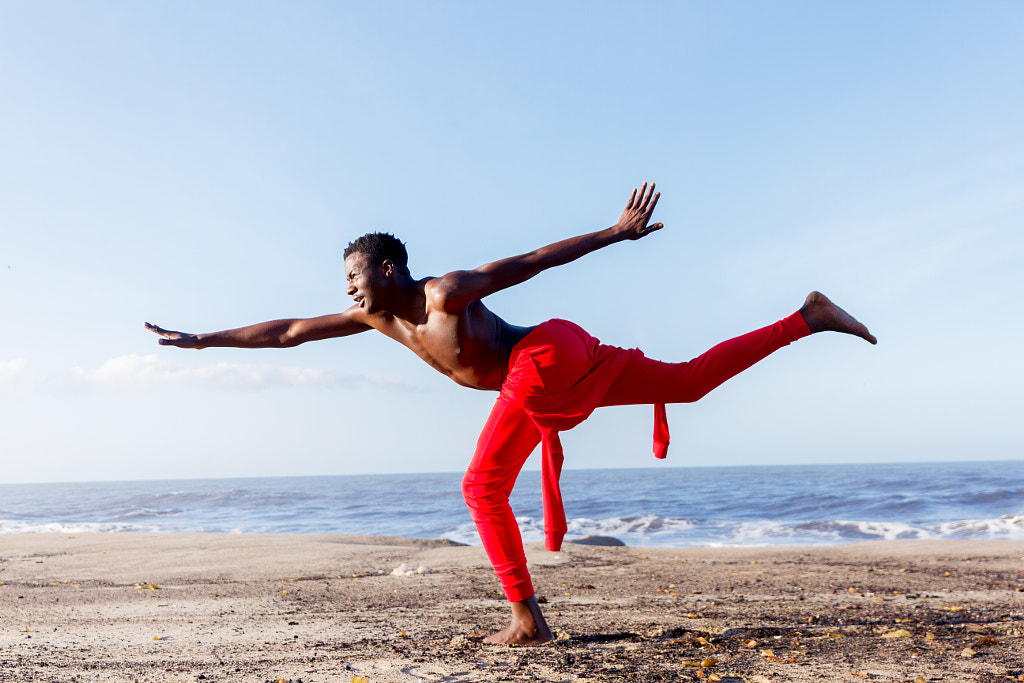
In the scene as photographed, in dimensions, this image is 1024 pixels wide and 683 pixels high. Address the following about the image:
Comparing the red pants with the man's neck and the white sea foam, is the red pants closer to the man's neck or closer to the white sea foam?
the man's neck

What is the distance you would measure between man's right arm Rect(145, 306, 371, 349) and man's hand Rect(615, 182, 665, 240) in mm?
1585

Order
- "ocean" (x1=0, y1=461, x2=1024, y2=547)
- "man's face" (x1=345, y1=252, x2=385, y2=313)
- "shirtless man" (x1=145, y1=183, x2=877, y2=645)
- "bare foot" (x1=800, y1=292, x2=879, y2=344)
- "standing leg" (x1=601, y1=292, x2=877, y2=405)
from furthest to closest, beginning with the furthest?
1. "ocean" (x1=0, y1=461, x2=1024, y2=547)
2. "bare foot" (x1=800, y1=292, x2=879, y2=344)
3. "standing leg" (x1=601, y1=292, x2=877, y2=405)
4. "man's face" (x1=345, y1=252, x2=385, y2=313)
5. "shirtless man" (x1=145, y1=183, x2=877, y2=645)

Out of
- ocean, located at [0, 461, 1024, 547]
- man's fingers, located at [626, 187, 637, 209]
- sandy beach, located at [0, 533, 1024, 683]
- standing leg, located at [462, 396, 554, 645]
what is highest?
man's fingers, located at [626, 187, 637, 209]

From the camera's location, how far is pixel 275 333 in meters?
4.29

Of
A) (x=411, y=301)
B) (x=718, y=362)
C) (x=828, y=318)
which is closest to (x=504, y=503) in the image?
(x=411, y=301)

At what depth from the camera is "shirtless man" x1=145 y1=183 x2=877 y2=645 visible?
142 inches

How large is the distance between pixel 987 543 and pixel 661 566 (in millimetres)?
5125

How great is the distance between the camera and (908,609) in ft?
16.5

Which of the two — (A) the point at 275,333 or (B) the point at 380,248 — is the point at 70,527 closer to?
(A) the point at 275,333

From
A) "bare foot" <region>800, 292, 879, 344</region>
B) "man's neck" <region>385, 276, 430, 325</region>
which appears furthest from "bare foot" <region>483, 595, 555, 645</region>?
"bare foot" <region>800, 292, 879, 344</region>

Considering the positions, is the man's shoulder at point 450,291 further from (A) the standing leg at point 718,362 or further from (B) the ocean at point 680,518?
(B) the ocean at point 680,518

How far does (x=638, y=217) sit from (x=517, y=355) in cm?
96

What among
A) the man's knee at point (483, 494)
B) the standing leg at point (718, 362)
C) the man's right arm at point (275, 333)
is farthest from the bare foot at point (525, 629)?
the man's right arm at point (275, 333)

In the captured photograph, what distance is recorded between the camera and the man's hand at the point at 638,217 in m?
3.64
